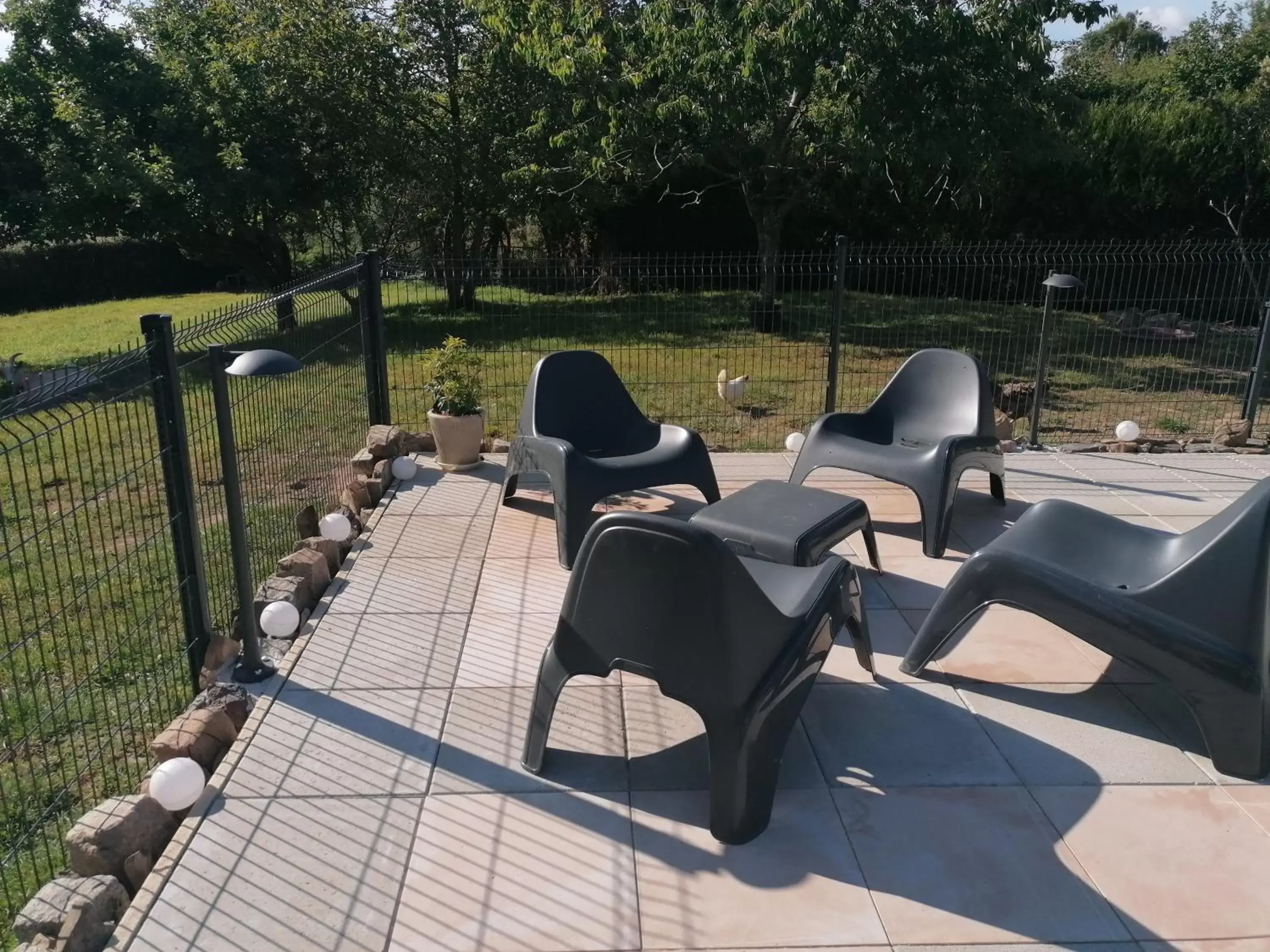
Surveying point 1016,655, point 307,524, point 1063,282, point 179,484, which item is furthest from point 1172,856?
point 1063,282

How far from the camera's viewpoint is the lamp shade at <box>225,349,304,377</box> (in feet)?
11.1

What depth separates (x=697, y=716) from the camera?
3547mm

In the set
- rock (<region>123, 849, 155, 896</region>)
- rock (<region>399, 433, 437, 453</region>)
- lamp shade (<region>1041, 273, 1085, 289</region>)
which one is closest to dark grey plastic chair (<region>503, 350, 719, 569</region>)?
rock (<region>399, 433, 437, 453</region>)

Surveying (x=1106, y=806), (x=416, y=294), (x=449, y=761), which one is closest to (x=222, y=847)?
(x=449, y=761)

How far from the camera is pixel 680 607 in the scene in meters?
2.86

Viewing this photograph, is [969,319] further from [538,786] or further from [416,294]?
[538,786]

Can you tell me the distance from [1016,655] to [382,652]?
2563 millimetres

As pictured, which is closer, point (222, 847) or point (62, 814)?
point (222, 847)

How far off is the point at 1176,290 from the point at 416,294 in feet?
35.3

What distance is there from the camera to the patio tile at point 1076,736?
3.26 m

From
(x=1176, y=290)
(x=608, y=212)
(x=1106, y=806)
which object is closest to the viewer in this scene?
(x=1106, y=806)

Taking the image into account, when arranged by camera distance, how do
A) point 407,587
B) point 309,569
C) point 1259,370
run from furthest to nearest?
point 1259,370
point 407,587
point 309,569

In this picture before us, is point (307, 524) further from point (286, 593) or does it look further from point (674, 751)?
point (674, 751)

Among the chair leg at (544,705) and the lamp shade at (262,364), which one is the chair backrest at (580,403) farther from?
the chair leg at (544,705)
